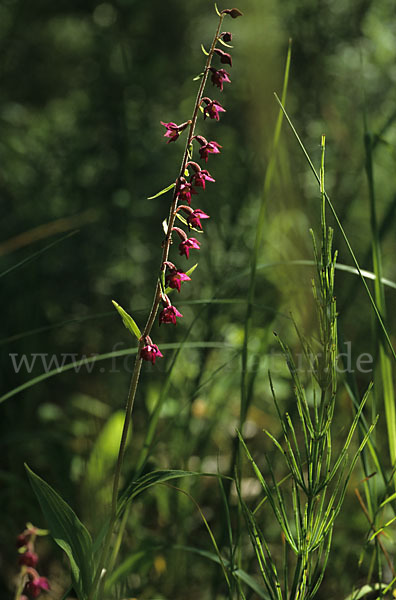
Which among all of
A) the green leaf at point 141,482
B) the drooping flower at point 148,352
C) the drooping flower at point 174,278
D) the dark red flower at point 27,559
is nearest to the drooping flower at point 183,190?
the drooping flower at point 174,278

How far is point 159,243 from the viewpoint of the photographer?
101 inches

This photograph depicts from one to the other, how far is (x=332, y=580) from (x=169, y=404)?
2.05 feet

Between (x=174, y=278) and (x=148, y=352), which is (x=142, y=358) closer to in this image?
(x=148, y=352)

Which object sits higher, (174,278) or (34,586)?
(174,278)

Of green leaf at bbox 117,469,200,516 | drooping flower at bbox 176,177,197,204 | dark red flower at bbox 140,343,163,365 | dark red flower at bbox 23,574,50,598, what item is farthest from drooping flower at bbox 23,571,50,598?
drooping flower at bbox 176,177,197,204

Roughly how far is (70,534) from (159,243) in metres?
1.67

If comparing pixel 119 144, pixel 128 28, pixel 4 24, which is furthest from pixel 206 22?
pixel 119 144

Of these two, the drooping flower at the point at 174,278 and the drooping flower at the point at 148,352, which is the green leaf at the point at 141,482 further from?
the drooping flower at the point at 174,278

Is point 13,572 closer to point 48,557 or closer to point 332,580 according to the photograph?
point 48,557

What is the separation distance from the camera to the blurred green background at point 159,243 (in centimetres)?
169

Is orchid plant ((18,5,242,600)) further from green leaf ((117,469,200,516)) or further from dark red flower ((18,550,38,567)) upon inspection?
dark red flower ((18,550,38,567))

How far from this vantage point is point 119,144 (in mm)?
2402

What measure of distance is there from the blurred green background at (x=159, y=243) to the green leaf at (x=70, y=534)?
0.42m

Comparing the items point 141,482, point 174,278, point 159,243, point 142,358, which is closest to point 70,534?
point 141,482
